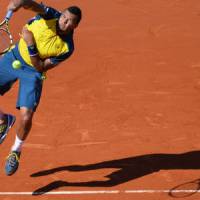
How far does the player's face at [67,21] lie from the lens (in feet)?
33.5

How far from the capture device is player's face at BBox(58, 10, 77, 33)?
33.5 feet

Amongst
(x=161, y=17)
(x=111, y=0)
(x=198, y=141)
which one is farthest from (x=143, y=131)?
(x=111, y=0)

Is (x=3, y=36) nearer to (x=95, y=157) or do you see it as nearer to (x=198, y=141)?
(x=95, y=157)

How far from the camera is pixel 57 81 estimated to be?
15.6m

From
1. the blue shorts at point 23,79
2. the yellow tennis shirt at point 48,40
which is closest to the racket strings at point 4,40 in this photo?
the blue shorts at point 23,79

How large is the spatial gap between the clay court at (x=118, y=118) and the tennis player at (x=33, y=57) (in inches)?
41.5

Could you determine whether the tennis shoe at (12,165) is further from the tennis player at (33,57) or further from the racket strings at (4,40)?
the racket strings at (4,40)

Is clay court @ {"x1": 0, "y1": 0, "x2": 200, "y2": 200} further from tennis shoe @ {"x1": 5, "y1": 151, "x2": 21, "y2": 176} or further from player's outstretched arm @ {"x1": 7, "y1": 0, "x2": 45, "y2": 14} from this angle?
player's outstretched arm @ {"x1": 7, "y1": 0, "x2": 45, "y2": 14}

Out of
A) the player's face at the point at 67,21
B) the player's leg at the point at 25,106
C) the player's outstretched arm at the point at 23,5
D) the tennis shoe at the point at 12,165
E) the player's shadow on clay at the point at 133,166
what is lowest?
the player's shadow on clay at the point at 133,166

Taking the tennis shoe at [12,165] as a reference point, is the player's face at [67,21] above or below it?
above

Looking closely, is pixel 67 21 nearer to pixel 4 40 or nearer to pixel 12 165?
pixel 4 40

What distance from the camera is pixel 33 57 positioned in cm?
1038

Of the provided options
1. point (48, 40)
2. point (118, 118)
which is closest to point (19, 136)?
point (48, 40)

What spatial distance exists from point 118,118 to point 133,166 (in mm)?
1961
